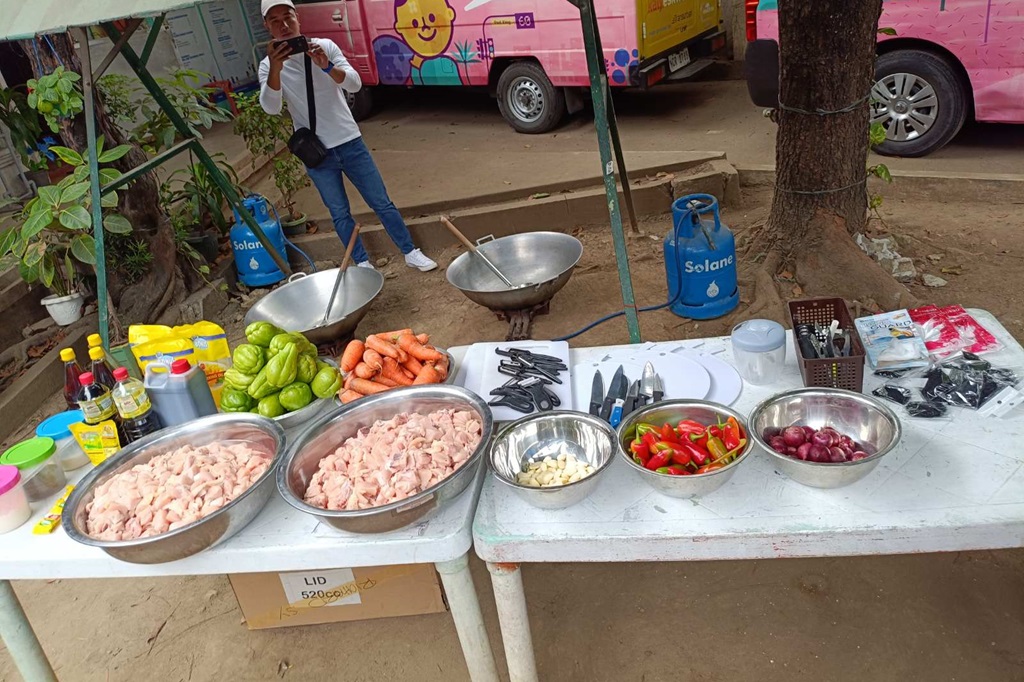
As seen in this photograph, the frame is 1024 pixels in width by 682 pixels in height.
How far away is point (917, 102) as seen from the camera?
5492mm

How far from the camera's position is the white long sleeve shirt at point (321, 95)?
15.7ft

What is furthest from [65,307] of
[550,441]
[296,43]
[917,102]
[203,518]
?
[917,102]

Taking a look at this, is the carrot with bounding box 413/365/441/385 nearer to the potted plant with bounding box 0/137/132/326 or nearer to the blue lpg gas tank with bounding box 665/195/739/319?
the blue lpg gas tank with bounding box 665/195/739/319

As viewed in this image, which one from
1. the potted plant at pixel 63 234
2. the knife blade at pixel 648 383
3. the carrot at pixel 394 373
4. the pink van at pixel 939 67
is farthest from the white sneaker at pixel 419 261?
the knife blade at pixel 648 383

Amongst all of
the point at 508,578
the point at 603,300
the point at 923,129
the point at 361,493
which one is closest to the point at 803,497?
the point at 508,578

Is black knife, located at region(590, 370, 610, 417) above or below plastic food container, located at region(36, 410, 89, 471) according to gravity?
below

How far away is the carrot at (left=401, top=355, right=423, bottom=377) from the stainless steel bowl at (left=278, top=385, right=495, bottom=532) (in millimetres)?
181

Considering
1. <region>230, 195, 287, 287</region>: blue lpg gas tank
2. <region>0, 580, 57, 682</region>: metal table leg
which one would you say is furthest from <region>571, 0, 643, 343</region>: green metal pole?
<region>230, 195, 287, 287</region>: blue lpg gas tank

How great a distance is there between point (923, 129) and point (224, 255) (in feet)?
18.0

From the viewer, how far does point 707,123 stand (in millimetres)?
7195

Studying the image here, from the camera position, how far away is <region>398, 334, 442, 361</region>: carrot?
2.38 m

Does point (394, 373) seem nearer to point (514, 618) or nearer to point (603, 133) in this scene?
point (514, 618)

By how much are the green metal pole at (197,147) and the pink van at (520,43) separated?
3.19 metres

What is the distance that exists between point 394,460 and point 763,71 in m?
3.76
